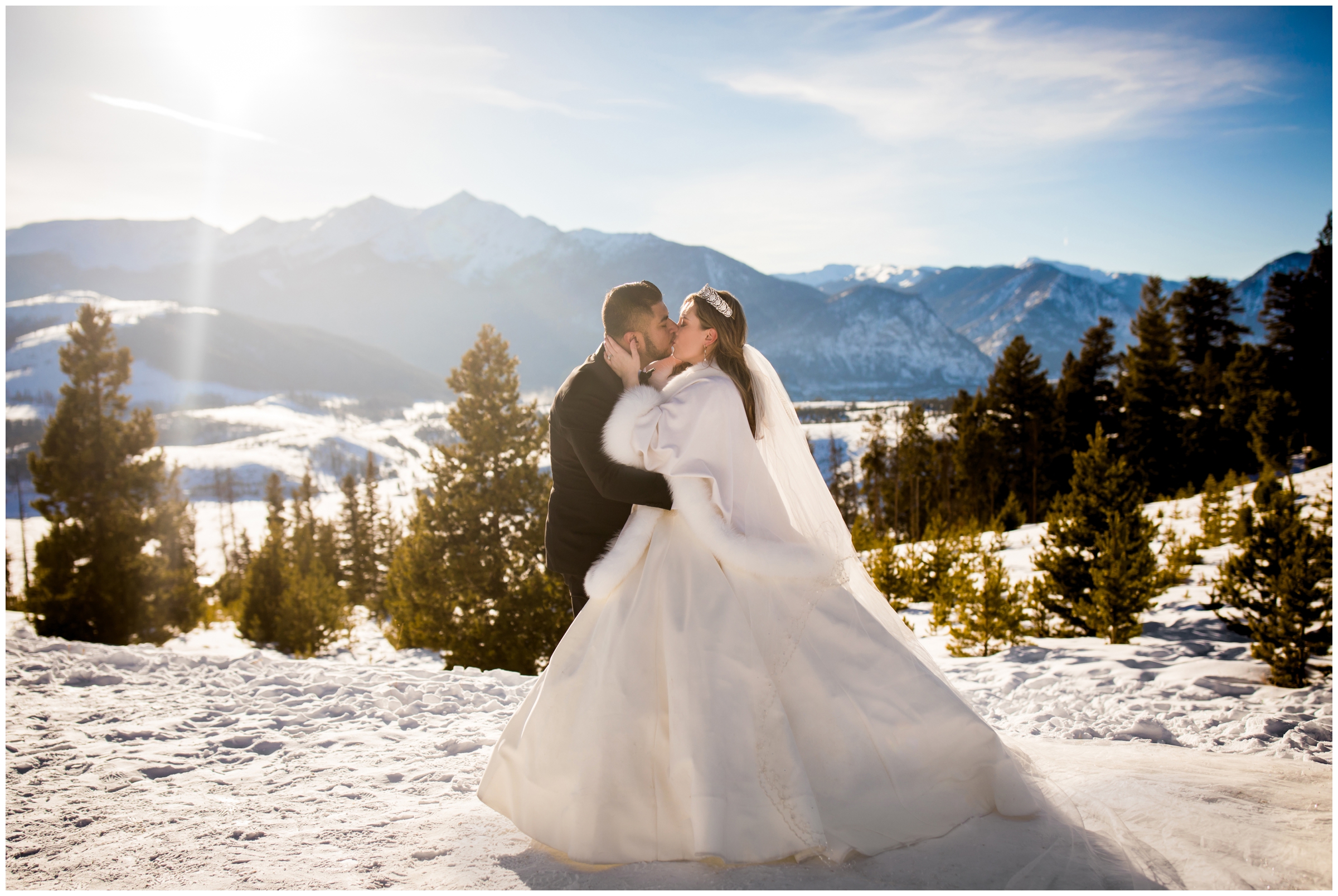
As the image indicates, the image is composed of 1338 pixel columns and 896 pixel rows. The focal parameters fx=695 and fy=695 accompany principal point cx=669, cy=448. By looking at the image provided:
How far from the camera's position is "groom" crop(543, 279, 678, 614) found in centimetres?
374

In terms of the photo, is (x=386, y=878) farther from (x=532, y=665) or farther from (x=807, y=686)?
(x=532, y=665)

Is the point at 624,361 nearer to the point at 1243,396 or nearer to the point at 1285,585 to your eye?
the point at 1285,585

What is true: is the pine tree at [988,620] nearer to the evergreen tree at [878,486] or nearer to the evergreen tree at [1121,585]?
the evergreen tree at [1121,585]

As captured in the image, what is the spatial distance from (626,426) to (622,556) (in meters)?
0.72

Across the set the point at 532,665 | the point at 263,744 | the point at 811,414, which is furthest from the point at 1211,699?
the point at 811,414

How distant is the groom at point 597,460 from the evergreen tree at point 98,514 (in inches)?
715

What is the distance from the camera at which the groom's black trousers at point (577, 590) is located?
4102 millimetres

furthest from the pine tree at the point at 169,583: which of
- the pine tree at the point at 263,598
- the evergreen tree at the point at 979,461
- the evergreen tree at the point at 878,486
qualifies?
the evergreen tree at the point at 979,461

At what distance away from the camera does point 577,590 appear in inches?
164

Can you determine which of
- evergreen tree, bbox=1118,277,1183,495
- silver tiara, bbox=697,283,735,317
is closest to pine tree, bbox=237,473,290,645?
silver tiara, bbox=697,283,735,317

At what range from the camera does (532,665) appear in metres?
12.7

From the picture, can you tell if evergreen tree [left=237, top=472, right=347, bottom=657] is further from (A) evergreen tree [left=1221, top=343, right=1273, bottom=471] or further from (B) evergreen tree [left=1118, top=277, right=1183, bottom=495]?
(A) evergreen tree [left=1221, top=343, right=1273, bottom=471]

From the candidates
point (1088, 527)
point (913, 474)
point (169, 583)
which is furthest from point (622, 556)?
point (913, 474)

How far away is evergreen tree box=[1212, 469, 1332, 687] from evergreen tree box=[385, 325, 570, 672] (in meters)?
11.8
